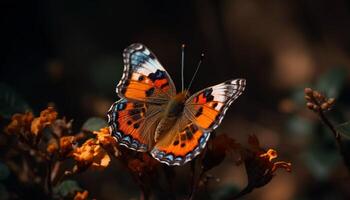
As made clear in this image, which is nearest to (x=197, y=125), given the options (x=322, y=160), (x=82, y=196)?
(x=82, y=196)

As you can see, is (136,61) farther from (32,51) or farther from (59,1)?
(59,1)

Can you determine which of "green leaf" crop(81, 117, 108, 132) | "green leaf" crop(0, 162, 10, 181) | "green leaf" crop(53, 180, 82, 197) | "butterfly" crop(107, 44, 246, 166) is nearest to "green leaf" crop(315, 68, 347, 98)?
"butterfly" crop(107, 44, 246, 166)

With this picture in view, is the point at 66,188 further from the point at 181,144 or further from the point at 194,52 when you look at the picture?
the point at 194,52

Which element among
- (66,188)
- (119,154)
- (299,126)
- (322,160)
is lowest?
(322,160)

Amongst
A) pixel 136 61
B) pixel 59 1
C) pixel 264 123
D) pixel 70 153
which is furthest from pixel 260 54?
pixel 70 153

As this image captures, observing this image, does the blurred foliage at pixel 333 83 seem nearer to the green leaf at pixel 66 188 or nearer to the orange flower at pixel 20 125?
the green leaf at pixel 66 188

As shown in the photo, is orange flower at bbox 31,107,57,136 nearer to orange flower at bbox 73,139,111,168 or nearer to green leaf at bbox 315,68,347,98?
orange flower at bbox 73,139,111,168
